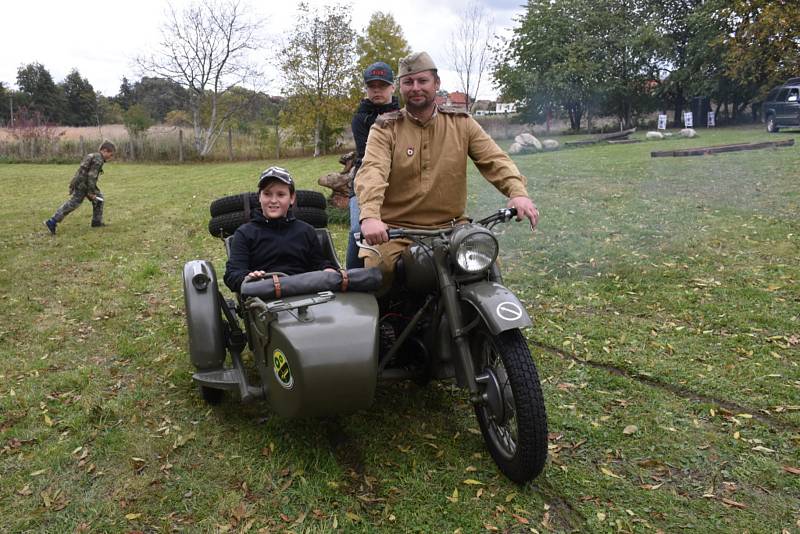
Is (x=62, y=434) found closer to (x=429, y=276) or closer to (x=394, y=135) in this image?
(x=429, y=276)

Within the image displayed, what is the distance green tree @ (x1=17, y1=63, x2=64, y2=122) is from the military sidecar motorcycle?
53508mm

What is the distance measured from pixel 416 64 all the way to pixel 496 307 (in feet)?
4.37

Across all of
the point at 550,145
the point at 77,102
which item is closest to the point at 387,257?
the point at 550,145

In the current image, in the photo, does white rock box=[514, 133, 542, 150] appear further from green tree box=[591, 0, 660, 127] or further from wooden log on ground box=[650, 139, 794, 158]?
green tree box=[591, 0, 660, 127]

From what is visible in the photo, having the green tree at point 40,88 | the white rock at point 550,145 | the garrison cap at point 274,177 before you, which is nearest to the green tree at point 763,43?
the white rock at point 550,145

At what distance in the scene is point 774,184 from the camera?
10.1 metres

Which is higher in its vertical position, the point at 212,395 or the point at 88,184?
the point at 88,184

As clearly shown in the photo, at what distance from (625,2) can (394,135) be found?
37526 mm

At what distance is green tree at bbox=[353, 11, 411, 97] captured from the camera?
32.1 meters

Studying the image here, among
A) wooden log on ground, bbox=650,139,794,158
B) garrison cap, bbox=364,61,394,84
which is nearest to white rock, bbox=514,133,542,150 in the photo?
wooden log on ground, bbox=650,139,794,158

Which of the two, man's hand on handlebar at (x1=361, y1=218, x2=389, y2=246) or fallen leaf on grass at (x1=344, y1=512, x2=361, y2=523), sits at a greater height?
man's hand on handlebar at (x1=361, y1=218, x2=389, y2=246)

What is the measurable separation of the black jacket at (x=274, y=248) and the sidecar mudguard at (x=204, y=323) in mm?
274

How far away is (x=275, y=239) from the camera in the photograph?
3.58m

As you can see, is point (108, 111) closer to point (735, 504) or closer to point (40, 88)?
point (40, 88)
